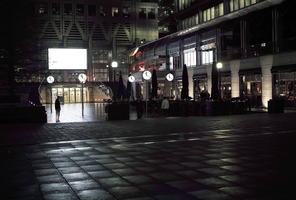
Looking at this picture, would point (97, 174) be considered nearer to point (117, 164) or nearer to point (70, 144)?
point (117, 164)

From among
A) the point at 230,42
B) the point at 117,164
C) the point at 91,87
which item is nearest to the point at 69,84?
the point at 91,87

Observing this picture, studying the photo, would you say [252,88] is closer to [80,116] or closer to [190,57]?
[190,57]

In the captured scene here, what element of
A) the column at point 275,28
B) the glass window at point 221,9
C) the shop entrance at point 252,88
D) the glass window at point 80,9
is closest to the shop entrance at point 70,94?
the glass window at point 80,9

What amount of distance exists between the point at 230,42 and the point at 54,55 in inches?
1270

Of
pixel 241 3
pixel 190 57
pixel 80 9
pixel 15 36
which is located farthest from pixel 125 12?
pixel 15 36

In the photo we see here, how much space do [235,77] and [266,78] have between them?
5.04 meters

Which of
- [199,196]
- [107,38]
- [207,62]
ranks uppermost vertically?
[107,38]

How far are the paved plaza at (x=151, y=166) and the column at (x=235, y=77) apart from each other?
78.7ft

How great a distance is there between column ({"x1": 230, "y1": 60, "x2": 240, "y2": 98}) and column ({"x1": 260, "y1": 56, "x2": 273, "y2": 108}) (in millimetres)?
4070

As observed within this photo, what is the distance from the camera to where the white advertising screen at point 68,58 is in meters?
64.9

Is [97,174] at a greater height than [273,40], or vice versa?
[273,40]

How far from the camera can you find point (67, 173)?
8656 millimetres

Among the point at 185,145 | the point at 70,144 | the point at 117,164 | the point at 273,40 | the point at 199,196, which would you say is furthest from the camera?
the point at 273,40

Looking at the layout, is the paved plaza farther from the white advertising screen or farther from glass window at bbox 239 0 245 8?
the white advertising screen
